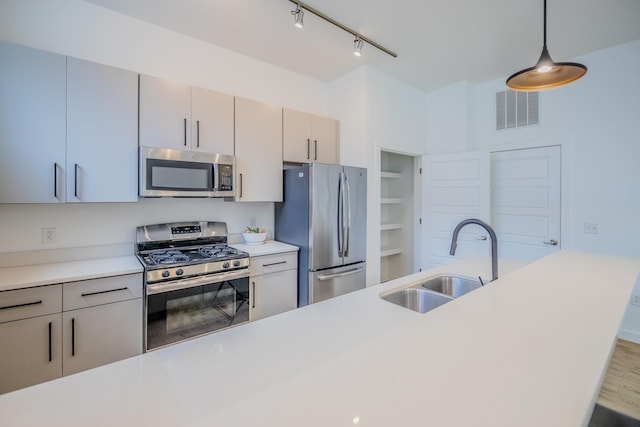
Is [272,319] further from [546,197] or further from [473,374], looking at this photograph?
[546,197]

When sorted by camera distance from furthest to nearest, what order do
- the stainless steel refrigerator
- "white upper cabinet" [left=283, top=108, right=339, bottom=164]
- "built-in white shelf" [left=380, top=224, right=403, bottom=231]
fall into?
1. "built-in white shelf" [left=380, top=224, right=403, bottom=231]
2. "white upper cabinet" [left=283, top=108, right=339, bottom=164]
3. the stainless steel refrigerator

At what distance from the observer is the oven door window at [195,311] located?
6.55 ft

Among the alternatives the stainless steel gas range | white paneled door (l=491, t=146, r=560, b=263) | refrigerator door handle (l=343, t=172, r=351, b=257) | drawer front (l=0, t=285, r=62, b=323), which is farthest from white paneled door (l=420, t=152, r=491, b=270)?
drawer front (l=0, t=285, r=62, b=323)

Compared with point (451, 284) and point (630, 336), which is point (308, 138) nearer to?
point (451, 284)

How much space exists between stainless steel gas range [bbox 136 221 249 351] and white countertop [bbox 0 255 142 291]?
14 centimetres

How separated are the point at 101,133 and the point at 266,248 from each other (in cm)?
156

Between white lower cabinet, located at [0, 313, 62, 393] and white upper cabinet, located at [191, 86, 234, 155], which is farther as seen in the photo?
white upper cabinet, located at [191, 86, 234, 155]

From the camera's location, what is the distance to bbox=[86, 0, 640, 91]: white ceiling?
221cm

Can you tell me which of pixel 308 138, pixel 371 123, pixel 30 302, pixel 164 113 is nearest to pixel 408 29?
pixel 371 123

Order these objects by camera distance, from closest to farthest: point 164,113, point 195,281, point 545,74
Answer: point 545,74 < point 195,281 < point 164,113

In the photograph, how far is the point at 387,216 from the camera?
Answer: 4.37m

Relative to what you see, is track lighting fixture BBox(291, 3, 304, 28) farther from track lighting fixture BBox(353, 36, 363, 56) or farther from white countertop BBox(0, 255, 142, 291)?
white countertop BBox(0, 255, 142, 291)

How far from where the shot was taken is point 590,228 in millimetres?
2975

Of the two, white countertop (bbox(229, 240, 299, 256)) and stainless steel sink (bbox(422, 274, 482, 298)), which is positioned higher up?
white countertop (bbox(229, 240, 299, 256))
